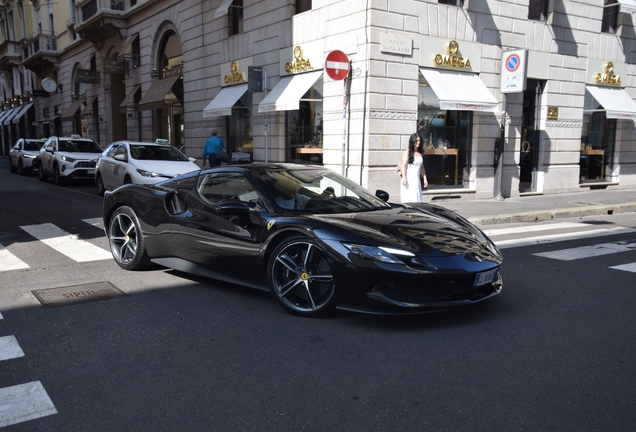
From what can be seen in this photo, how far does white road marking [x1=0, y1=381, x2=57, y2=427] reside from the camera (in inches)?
117

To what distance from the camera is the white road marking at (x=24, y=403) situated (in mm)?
2980

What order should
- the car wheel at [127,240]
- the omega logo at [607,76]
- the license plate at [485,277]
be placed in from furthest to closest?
the omega logo at [607,76]
the car wheel at [127,240]
the license plate at [485,277]

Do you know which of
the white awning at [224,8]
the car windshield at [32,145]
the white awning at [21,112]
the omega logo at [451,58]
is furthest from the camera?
the white awning at [21,112]

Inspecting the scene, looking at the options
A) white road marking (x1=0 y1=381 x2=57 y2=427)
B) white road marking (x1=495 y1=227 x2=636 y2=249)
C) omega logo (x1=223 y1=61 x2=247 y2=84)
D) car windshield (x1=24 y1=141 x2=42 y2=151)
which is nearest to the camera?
white road marking (x1=0 y1=381 x2=57 y2=427)

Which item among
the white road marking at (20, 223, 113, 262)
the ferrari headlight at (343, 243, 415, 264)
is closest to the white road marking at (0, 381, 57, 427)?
the ferrari headlight at (343, 243, 415, 264)

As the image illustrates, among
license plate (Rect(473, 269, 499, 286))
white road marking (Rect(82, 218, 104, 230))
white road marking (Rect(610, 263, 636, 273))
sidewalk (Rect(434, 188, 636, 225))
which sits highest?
license plate (Rect(473, 269, 499, 286))

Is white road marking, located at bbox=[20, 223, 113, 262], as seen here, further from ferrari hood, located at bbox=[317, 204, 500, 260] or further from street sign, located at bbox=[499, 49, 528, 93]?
street sign, located at bbox=[499, 49, 528, 93]

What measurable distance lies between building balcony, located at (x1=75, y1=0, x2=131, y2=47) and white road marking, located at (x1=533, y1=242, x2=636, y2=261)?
83.0ft

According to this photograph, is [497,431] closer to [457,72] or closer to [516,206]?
[516,206]

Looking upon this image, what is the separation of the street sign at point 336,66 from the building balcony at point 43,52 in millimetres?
34064

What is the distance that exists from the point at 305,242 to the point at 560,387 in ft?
7.16

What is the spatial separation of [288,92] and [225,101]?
3849mm

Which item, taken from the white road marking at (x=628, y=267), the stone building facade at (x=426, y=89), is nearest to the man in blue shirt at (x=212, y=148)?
the stone building facade at (x=426, y=89)

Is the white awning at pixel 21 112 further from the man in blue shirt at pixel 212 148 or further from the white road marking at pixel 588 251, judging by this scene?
the white road marking at pixel 588 251
